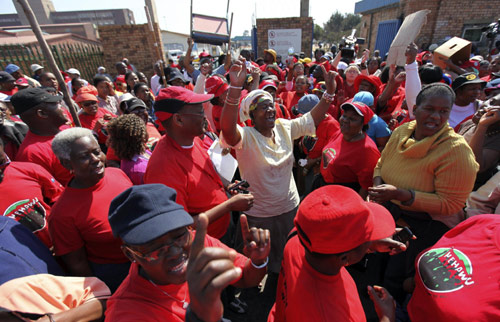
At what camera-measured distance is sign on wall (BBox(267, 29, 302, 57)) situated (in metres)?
13.8

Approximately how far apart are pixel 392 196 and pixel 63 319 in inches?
85.3

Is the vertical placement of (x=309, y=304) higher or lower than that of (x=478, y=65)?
lower

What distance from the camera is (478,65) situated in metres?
6.17

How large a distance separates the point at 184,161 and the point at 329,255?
131 cm

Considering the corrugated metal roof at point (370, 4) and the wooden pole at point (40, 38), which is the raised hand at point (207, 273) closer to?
the wooden pole at point (40, 38)

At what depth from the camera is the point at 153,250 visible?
45.7 inches

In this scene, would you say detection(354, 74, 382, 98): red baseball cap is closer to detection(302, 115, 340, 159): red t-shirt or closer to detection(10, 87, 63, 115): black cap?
detection(302, 115, 340, 159): red t-shirt

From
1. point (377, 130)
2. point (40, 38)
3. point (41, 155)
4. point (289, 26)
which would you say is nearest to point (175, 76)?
point (40, 38)

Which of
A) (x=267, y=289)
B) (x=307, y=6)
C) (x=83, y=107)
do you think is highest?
(x=307, y=6)

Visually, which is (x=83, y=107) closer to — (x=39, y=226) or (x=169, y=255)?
(x=39, y=226)

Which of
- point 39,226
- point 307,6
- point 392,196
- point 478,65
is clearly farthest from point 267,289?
point 307,6

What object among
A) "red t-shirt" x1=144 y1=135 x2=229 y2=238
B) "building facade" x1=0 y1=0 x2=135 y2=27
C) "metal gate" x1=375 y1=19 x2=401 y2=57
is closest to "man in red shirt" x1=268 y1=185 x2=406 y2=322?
"red t-shirt" x1=144 y1=135 x2=229 y2=238

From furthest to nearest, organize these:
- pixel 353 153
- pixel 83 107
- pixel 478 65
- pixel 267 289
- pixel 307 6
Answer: pixel 307 6, pixel 478 65, pixel 83 107, pixel 267 289, pixel 353 153

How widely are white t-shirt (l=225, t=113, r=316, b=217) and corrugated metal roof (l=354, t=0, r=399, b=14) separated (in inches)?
724
